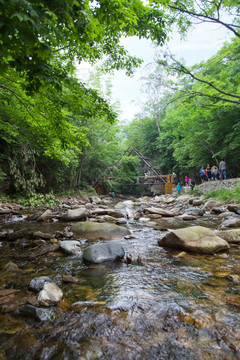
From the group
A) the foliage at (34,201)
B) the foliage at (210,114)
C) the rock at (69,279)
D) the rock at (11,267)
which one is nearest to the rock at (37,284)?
the rock at (69,279)

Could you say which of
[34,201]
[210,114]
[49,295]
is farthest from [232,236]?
[210,114]

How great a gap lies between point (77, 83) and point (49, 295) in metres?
2.80

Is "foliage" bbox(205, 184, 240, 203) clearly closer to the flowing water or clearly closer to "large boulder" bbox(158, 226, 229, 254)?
"large boulder" bbox(158, 226, 229, 254)

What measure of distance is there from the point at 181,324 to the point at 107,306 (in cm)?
72

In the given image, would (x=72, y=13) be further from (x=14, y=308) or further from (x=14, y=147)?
(x=14, y=147)

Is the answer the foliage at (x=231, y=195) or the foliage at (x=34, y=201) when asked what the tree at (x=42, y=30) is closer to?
the foliage at (x=231, y=195)

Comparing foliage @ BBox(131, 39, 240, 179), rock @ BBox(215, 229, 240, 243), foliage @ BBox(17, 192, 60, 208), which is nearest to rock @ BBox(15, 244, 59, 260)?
rock @ BBox(215, 229, 240, 243)

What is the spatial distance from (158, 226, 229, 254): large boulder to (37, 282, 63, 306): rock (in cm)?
248

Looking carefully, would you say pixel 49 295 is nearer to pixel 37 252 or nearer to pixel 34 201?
pixel 37 252

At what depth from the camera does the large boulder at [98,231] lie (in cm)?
480

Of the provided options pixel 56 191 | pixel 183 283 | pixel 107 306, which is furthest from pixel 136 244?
pixel 56 191

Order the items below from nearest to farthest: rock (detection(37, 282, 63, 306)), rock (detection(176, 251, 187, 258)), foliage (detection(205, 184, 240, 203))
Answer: rock (detection(37, 282, 63, 306)) < rock (detection(176, 251, 187, 258)) < foliage (detection(205, 184, 240, 203))

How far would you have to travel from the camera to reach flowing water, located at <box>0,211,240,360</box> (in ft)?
4.41

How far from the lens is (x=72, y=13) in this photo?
1.75 metres
